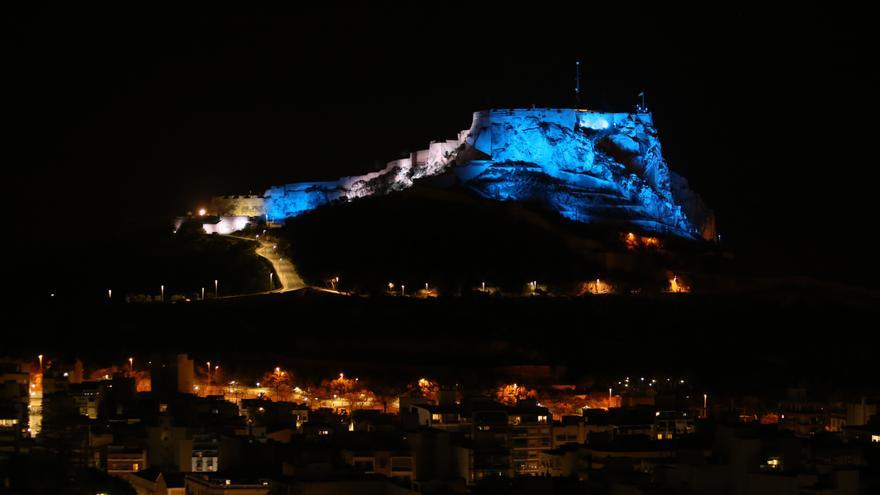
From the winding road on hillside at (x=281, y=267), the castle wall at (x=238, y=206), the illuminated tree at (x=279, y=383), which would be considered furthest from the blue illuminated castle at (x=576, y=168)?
the illuminated tree at (x=279, y=383)

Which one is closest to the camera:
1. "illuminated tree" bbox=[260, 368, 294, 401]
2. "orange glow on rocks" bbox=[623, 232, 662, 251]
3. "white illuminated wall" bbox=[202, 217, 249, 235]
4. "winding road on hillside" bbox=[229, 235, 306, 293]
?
"illuminated tree" bbox=[260, 368, 294, 401]

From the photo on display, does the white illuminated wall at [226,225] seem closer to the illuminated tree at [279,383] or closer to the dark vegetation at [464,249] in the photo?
the dark vegetation at [464,249]

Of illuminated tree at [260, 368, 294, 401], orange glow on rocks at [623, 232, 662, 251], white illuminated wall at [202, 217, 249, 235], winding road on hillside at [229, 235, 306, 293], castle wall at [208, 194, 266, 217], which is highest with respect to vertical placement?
castle wall at [208, 194, 266, 217]

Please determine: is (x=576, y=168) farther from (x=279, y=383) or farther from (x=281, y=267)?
(x=279, y=383)

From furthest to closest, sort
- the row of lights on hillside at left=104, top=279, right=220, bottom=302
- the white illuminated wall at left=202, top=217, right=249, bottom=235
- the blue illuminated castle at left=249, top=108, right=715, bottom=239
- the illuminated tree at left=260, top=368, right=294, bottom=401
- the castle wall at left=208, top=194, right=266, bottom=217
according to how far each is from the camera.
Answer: the castle wall at left=208, top=194, right=266, bottom=217 < the white illuminated wall at left=202, top=217, right=249, bottom=235 < the blue illuminated castle at left=249, top=108, right=715, bottom=239 < the row of lights on hillside at left=104, top=279, right=220, bottom=302 < the illuminated tree at left=260, top=368, right=294, bottom=401

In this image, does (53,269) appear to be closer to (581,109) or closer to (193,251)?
(193,251)

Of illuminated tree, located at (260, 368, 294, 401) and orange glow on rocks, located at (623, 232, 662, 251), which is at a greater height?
orange glow on rocks, located at (623, 232, 662, 251)

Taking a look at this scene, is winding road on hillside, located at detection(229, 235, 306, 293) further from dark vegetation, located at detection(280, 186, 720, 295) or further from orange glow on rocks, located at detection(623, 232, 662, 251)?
orange glow on rocks, located at detection(623, 232, 662, 251)

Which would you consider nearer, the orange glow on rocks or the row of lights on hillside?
the row of lights on hillside

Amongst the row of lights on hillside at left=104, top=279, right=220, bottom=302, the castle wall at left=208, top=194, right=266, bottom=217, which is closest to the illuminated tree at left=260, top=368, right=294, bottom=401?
the row of lights on hillside at left=104, top=279, right=220, bottom=302
